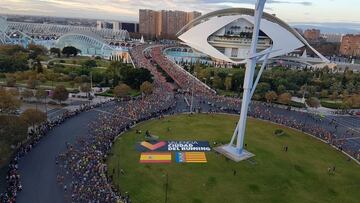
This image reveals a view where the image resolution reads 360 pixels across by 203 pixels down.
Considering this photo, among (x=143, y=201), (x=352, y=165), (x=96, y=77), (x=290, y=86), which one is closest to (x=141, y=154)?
(x=143, y=201)

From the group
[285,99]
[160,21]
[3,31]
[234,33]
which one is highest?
[160,21]

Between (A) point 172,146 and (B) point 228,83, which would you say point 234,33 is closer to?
(B) point 228,83

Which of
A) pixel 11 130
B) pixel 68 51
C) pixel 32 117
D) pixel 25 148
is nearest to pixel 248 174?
pixel 25 148

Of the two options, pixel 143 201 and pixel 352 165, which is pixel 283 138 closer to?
pixel 352 165

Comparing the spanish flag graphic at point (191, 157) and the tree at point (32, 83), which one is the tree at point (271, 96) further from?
the tree at point (32, 83)

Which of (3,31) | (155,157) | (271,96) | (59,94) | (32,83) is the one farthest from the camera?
(3,31)

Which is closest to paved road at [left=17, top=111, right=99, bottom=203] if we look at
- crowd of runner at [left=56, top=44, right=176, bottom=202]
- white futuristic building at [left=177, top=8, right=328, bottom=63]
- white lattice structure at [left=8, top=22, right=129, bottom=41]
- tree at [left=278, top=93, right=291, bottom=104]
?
crowd of runner at [left=56, top=44, right=176, bottom=202]

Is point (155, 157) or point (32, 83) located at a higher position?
point (32, 83)

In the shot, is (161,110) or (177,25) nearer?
(161,110)
